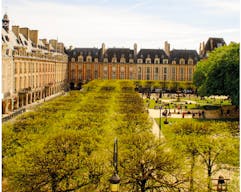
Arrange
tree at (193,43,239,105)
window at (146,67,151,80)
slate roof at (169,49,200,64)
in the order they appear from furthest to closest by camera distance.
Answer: window at (146,67,151,80) < slate roof at (169,49,200,64) < tree at (193,43,239,105)

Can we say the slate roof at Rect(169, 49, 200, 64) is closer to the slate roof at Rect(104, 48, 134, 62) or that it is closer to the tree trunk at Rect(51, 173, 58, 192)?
the slate roof at Rect(104, 48, 134, 62)

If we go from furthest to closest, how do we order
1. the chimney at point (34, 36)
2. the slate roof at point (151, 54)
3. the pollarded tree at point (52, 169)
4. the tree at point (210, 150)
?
1. the slate roof at point (151, 54)
2. the chimney at point (34, 36)
3. the tree at point (210, 150)
4. the pollarded tree at point (52, 169)

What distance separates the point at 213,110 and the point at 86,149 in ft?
138

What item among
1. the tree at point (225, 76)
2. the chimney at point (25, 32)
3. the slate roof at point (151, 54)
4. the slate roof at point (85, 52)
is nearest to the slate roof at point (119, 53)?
the slate roof at point (151, 54)

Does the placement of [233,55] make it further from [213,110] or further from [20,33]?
[20,33]

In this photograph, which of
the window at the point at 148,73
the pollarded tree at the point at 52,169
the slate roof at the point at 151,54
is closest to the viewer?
the pollarded tree at the point at 52,169

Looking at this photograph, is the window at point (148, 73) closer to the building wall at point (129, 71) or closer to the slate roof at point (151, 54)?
the building wall at point (129, 71)

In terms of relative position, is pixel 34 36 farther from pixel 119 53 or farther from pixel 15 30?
pixel 119 53

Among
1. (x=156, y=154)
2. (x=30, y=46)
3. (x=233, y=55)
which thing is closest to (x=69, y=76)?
(x=30, y=46)

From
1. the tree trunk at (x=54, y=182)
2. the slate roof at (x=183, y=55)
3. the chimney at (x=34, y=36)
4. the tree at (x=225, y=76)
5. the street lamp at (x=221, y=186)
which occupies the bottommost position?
the street lamp at (x=221, y=186)

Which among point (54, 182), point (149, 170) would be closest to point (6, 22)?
point (54, 182)

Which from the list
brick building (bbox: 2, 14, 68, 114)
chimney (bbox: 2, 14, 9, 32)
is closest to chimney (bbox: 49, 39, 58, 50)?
brick building (bbox: 2, 14, 68, 114)

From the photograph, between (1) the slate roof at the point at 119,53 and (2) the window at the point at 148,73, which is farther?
(2) the window at the point at 148,73

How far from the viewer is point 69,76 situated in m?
104
